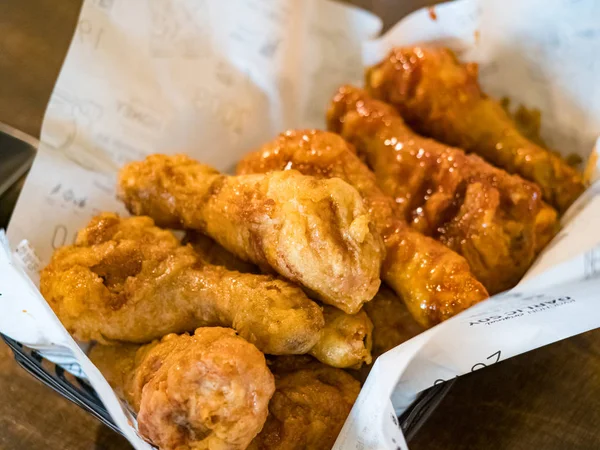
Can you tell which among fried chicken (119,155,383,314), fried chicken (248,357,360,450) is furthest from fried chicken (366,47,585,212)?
fried chicken (248,357,360,450)

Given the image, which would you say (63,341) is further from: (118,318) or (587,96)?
(587,96)

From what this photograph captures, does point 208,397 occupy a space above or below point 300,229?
below

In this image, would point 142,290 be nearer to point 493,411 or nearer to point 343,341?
point 343,341

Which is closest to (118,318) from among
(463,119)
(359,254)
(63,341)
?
(63,341)

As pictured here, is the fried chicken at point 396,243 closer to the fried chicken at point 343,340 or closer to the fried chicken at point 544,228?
the fried chicken at point 343,340

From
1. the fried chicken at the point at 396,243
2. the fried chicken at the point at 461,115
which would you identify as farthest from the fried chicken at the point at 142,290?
the fried chicken at the point at 461,115

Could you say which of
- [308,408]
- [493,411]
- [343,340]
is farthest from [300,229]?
[493,411]

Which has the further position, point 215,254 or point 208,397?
point 215,254
